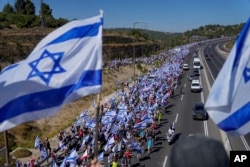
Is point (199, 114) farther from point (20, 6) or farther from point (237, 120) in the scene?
point (20, 6)

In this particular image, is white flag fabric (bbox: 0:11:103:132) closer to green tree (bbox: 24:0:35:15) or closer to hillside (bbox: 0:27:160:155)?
hillside (bbox: 0:27:160:155)

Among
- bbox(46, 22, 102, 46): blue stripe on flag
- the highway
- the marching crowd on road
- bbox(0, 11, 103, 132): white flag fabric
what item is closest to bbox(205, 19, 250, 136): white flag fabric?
bbox(0, 11, 103, 132): white flag fabric

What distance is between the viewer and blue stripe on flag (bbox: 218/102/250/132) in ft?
19.5

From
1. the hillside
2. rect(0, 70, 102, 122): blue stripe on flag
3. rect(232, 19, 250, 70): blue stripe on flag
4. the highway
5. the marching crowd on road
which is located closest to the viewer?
rect(232, 19, 250, 70): blue stripe on flag

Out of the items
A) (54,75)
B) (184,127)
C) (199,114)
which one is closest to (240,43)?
(54,75)

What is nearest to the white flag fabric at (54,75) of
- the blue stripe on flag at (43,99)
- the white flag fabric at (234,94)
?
the blue stripe on flag at (43,99)

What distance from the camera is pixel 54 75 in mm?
6934

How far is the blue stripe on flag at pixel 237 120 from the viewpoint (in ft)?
19.5

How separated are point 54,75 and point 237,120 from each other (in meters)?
2.89

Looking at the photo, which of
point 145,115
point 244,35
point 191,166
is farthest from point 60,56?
point 145,115

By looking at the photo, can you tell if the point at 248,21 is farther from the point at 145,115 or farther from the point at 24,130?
the point at 24,130

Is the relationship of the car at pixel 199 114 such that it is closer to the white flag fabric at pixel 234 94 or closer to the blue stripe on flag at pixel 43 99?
the blue stripe on flag at pixel 43 99

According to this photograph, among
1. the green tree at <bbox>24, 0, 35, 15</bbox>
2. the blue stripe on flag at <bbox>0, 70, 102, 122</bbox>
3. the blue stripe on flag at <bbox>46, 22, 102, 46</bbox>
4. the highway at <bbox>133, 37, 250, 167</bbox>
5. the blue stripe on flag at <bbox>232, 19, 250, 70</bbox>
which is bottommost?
the highway at <bbox>133, 37, 250, 167</bbox>

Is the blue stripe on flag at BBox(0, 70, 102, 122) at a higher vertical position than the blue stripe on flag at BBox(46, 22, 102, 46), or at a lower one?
lower
